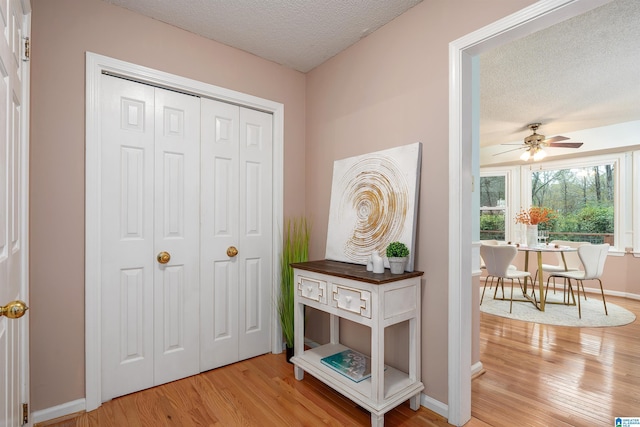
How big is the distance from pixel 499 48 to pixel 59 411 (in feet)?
13.5

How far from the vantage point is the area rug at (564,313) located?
12.3 ft

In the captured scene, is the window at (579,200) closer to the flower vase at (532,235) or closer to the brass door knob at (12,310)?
the flower vase at (532,235)

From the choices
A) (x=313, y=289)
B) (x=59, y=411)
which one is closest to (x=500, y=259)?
(x=313, y=289)

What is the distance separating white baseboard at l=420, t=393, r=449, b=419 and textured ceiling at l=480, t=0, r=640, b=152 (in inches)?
110

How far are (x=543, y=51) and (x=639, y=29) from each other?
0.59 m

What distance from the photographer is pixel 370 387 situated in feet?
6.19

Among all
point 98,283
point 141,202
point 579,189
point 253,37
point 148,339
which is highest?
point 253,37

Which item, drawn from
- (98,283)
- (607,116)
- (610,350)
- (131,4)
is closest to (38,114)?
(131,4)

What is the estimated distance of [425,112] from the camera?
6.70 ft

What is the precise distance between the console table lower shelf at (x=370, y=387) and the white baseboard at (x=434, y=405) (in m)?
0.05

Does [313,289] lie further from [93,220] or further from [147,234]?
[93,220]

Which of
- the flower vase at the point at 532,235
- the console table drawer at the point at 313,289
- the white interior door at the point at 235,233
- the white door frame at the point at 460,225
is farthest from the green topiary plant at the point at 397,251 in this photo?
the flower vase at the point at 532,235

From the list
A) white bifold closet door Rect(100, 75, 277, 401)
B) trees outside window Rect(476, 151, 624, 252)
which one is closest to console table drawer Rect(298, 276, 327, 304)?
white bifold closet door Rect(100, 75, 277, 401)

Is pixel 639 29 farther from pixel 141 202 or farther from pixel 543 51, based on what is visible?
pixel 141 202
